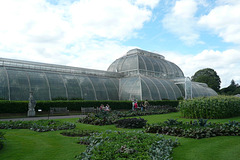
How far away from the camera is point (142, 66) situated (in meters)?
47.8

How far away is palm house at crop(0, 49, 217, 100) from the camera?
1110 inches

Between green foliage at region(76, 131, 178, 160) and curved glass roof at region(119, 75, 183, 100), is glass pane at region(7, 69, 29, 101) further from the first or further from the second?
green foliage at region(76, 131, 178, 160)

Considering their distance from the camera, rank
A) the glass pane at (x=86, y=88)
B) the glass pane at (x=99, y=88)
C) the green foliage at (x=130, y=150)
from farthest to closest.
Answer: the glass pane at (x=99, y=88) < the glass pane at (x=86, y=88) < the green foliage at (x=130, y=150)

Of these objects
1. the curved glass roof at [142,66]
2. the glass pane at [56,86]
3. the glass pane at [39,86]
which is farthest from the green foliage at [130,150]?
the curved glass roof at [142,66]

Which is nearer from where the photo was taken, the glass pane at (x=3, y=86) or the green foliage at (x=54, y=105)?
the green foliage at (x=54, y=105)

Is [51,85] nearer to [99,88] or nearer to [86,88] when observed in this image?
[86,88]

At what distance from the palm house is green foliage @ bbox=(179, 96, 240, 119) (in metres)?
18.5

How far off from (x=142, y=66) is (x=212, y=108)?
31376 millimetres

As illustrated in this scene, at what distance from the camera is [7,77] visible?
88.7ft

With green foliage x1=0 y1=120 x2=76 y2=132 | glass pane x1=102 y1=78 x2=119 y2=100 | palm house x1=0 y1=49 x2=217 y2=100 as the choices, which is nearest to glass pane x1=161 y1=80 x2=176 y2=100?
palm house x1=0 y1=49 x2=217 y2=100

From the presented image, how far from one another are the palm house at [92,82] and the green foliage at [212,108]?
1851 centimetres

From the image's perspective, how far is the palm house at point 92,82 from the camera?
2819cm

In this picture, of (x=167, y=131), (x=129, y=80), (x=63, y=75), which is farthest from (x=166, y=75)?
(x=167, y=131)

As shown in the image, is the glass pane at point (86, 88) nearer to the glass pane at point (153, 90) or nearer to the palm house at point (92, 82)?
the palm house at point (92, 82)
